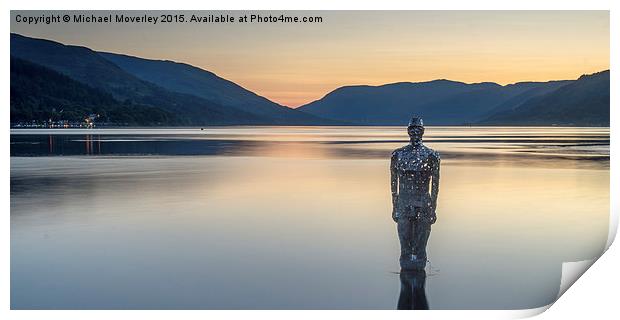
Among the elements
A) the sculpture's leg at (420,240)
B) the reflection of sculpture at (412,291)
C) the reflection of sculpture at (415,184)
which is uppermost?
the reflection of sculpture at (415,184)

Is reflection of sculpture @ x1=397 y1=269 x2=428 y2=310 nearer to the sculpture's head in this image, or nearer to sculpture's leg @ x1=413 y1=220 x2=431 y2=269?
sculpture's leg @ x1=413 y1=220 x2=431 y2=269

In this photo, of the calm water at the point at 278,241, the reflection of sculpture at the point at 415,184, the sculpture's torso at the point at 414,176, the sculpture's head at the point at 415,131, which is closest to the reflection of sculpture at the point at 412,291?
the calm water at the point at 278,241

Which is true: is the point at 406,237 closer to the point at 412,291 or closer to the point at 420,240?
the point at 420,240

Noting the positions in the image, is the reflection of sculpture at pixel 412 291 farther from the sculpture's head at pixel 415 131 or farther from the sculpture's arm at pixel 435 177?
the sculpture's head at pixel 415 131

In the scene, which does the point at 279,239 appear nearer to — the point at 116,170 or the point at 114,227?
the point at 114,227

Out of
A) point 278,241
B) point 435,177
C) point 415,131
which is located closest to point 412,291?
point 435,177

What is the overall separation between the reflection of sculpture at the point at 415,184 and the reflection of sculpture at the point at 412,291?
2.17ft

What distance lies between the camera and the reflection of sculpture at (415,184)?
10773 millimetres
